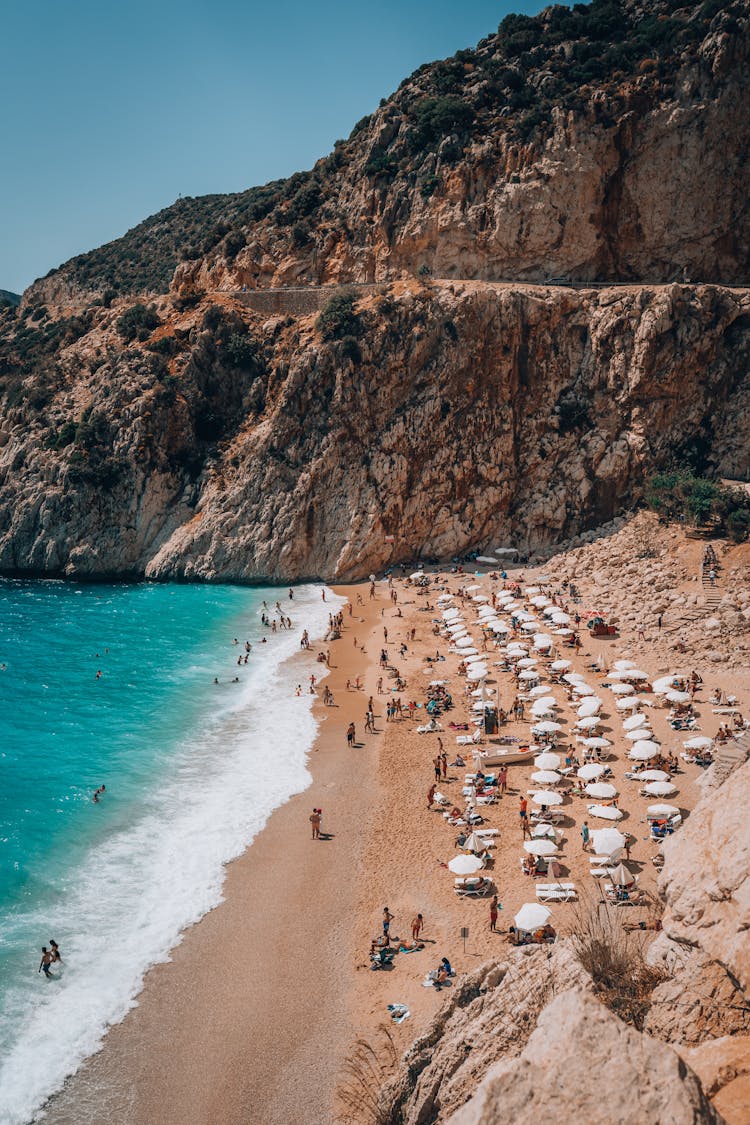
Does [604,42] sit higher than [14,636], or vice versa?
[604,42]

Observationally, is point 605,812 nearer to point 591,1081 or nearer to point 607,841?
point 607,841

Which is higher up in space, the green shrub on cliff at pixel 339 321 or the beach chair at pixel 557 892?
the green shrub on cliff at pixel 339 321

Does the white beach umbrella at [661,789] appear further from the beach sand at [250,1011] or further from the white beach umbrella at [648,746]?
the beach sand at [250,1011]

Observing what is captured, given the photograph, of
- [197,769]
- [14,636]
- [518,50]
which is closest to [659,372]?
[518,50]

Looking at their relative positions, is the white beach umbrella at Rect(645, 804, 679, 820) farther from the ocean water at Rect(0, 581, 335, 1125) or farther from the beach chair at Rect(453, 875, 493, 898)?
the ocean water at Rect(0, 581, 335, 1125)

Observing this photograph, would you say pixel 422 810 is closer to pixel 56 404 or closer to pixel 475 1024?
pixel 475 1024

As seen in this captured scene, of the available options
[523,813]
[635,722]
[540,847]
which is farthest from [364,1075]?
[635,722]

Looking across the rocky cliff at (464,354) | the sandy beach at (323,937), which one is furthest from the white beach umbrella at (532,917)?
the rocky cliff at (464,354)
